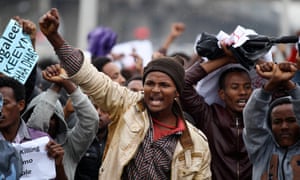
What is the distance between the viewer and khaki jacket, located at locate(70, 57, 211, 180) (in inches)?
278

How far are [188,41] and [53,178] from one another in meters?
27.8

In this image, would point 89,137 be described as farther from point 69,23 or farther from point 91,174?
point 69,23

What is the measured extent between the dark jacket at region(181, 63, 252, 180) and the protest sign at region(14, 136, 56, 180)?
126 centimetres

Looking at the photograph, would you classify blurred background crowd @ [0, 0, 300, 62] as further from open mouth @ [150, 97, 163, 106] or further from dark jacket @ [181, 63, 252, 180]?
open mouth @ [150, 97, 163, 106]

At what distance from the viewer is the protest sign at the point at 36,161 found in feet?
23.1

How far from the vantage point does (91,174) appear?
8125 mm

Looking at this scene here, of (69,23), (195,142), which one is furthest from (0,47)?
(69,23)

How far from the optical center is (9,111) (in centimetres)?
705

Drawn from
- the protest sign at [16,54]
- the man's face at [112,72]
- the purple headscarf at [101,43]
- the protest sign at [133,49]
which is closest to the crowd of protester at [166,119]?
the protest sign at [16,54]

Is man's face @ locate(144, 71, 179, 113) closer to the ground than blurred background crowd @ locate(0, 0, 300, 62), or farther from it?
closer to the ground

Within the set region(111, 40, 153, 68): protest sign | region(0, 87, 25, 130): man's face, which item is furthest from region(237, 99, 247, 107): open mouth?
region(111, 40, 153, 68): protest sign

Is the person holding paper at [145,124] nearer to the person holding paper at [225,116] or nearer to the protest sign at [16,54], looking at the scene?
the protest sign at [16,54]

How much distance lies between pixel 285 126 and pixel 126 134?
108 cm

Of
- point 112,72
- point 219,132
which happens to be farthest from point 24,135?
point 112,72
